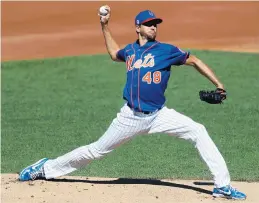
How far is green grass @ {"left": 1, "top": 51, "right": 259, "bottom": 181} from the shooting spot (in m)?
8.63

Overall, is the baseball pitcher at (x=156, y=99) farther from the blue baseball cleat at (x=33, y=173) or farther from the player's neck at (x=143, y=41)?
the blue baseball cleat at (x=33, y=173)

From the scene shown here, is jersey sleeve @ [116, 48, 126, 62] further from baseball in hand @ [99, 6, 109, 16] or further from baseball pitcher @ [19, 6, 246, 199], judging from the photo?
baseball in hand @ [99, 6, 109, 16]

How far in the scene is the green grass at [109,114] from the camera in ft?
28.3

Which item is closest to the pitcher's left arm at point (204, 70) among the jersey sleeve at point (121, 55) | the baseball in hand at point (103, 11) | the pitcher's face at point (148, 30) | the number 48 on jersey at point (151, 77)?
the number 48 on jersey at point (151, 77)

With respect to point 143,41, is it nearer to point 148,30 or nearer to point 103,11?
point 148,30

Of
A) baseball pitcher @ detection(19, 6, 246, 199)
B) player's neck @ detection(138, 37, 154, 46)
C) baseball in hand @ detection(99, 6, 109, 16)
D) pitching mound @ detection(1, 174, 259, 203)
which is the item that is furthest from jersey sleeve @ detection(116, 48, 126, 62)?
pitching mound @ detection(1, 174, 259, 203)

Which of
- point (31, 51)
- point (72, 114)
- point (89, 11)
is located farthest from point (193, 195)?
point (89, 11)

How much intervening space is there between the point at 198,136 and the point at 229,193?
59 centimetres

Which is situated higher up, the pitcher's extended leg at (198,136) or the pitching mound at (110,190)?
the pitcher's extended leg at (198,136)

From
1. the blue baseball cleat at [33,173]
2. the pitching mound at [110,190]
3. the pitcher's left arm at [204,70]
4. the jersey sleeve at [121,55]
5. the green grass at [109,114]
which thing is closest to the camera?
the pitcher's left arm at [204,70]

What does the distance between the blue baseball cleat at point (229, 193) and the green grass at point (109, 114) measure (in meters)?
0.94

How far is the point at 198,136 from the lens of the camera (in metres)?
6.89

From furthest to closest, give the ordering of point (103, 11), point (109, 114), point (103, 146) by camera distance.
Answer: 1. point (109, 114)
2. point (103, 11)
3. point (103, 146)

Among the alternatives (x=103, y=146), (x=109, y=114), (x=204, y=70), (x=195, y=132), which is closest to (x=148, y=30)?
(x=204, y=70)
